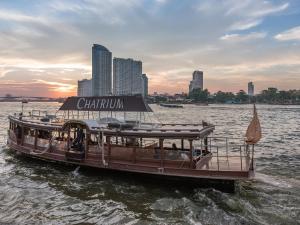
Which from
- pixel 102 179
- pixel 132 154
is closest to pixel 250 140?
pixel 132 154

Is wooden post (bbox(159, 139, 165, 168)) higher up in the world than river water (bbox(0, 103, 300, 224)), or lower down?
higher up

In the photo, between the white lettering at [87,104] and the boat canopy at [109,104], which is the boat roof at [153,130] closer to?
the boat canopy at [109,104]

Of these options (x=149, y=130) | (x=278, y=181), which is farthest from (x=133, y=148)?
(x=278, y=181)

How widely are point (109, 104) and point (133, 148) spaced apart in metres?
4.46

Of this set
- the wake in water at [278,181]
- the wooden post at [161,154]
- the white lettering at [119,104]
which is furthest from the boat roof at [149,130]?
the wake in water at [278,181]

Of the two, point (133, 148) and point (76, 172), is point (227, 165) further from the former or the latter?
point (76, 172)

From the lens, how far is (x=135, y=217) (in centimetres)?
1509

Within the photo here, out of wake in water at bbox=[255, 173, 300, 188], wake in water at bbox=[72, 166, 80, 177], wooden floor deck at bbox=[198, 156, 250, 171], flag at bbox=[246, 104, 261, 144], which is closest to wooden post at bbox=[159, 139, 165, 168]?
wooden floor deck at bbox=[198, 156, 250, 171]

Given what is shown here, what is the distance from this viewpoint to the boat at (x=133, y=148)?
17.8 m

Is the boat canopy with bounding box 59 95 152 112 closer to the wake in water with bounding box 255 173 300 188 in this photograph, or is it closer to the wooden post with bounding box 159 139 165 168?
the wooden post with bounding box 159 139 165 168

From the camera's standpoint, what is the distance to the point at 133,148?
64.7 feet

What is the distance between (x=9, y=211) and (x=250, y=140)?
12224 millimetres

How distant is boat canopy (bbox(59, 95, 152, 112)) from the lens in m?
21.7

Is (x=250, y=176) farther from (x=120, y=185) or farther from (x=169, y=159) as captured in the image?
(x=120, y=185)
